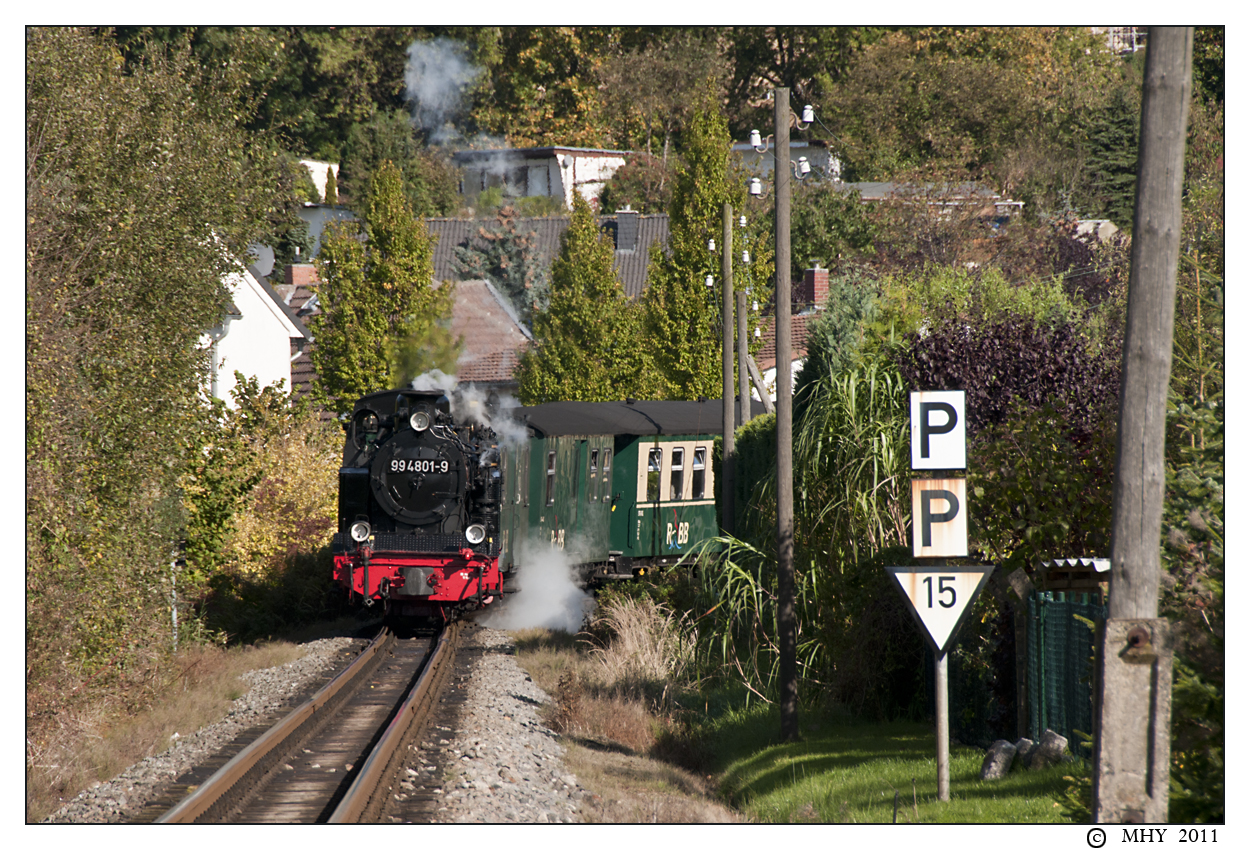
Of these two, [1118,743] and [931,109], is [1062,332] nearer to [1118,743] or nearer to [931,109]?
[1118,743]

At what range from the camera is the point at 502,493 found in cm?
1856

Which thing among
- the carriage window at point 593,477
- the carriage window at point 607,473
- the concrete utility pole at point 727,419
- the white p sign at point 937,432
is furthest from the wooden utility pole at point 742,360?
the white p sign at point 937,432

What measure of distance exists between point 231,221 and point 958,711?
14066 millimetres

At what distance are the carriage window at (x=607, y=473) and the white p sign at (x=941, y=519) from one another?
12808 millimetres

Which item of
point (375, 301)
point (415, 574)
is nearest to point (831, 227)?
point (375, 301)

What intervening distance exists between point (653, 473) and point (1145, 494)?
1612 cm

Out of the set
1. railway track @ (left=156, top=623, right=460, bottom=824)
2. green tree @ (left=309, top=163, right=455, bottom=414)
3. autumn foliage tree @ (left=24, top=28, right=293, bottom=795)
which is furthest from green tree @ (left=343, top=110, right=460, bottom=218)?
railway track @ (left=156, top=623, right=460, bottom=824)

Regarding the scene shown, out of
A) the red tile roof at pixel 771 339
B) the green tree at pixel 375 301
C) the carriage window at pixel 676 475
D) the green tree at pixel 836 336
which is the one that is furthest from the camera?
the red tile roof at pixel 771 339

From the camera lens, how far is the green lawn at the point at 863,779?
325 inches

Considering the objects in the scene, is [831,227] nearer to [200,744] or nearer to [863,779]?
[200,744]

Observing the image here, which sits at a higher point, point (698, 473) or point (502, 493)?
point (698, 473)

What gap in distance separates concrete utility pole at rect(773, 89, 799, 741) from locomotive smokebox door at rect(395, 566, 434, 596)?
22.6 ft

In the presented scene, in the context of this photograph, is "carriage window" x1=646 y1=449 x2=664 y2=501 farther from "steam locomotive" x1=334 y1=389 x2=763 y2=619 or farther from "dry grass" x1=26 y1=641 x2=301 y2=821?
"dry grass" x1=26 y1=641 x2=301 y2=821

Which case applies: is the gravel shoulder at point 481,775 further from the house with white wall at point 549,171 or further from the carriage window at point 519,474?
the house with white wall at point 549,171
